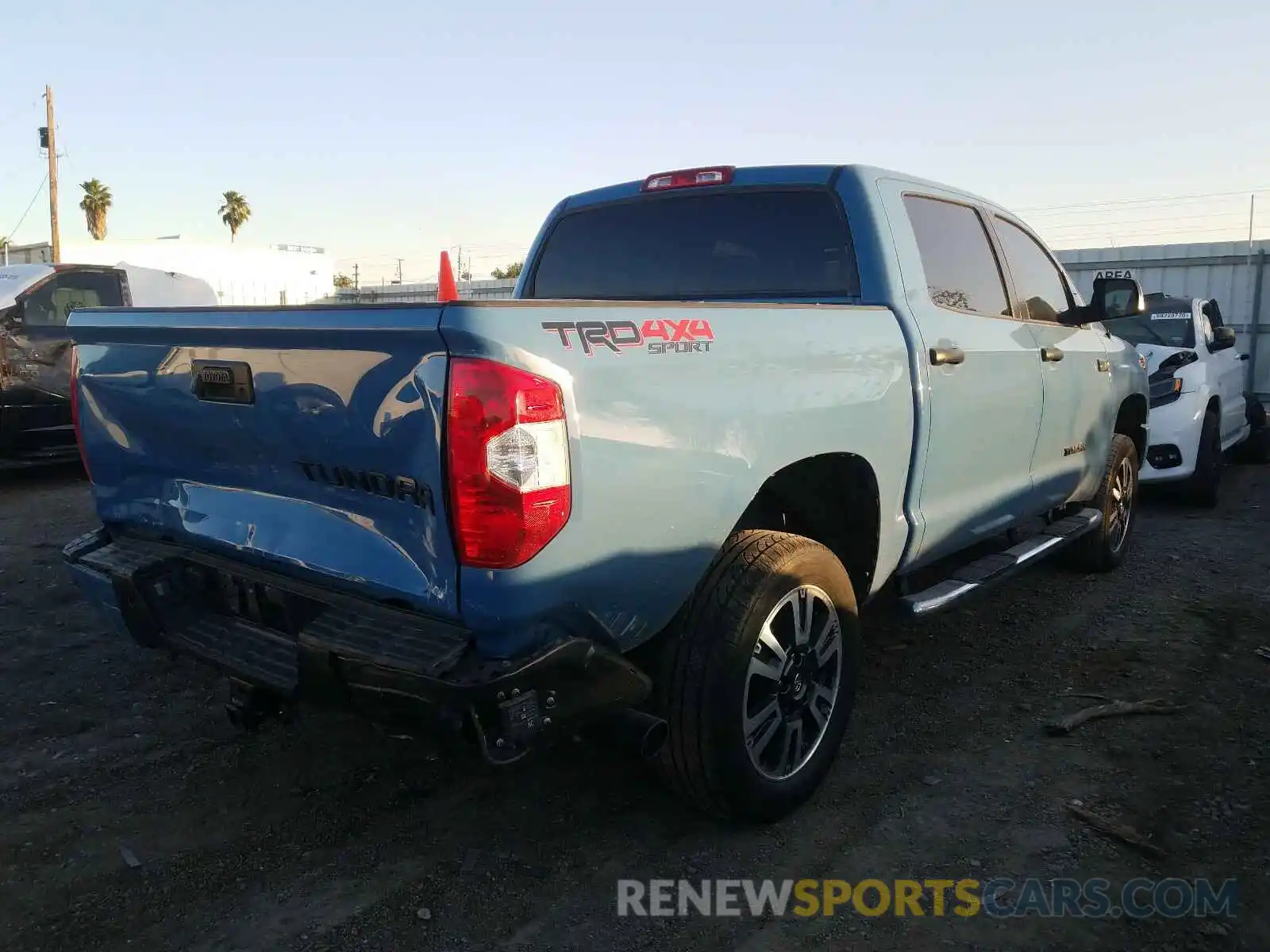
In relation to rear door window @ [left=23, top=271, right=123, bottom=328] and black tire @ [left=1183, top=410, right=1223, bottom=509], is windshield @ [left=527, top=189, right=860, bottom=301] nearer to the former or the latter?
black tire @ [left=1183, top=410, right=1223, bottom=509]

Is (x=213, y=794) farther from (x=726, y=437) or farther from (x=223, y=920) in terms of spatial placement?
(x=726, y=437)

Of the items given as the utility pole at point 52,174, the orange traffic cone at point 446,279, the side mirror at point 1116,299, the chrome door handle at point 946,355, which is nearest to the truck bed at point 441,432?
the chrome door handle at point 946,355

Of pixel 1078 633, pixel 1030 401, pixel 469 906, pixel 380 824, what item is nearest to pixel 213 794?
pixel 380 824

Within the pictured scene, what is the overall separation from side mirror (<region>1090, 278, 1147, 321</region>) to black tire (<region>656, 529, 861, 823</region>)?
A: 2.61 meters

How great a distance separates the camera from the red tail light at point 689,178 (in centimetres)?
394

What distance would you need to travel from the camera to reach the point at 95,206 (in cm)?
5616

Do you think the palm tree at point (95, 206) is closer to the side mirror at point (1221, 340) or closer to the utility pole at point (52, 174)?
the utility pole at point (52, 174)

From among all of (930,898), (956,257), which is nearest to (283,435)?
(930,898)

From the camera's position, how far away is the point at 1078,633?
491 centimetres

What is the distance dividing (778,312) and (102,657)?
350 centimetres

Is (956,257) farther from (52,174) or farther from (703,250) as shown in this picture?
(52,174)

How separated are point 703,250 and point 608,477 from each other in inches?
73.2

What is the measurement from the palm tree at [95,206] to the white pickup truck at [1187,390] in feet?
195

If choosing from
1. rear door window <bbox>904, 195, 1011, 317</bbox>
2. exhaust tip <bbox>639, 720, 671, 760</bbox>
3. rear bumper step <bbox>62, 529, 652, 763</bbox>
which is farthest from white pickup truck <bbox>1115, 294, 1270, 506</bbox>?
rear bumper step <bbox>62, 529, 652, 763</bbox>
